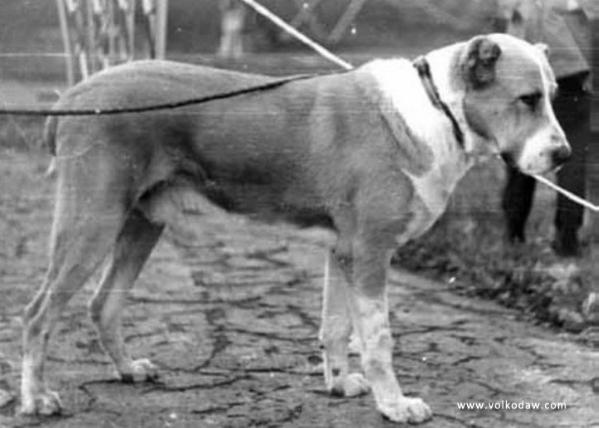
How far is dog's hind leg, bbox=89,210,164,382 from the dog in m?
0.24

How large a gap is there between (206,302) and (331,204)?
1.74m

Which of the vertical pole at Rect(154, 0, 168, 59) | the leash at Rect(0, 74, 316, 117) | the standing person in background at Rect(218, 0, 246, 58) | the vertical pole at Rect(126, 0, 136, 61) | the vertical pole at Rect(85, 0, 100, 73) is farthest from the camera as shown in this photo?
the vertical pole at Rect(85, 0, 100, 73)

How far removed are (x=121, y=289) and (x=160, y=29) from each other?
2.36 metres

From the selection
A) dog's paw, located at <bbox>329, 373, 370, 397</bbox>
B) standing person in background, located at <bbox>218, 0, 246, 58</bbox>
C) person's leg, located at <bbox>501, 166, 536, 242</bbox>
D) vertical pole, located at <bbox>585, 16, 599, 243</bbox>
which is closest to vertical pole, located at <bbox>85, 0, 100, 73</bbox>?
standing person in background, located at <bbox>218, 0, 246, 58</bbox>

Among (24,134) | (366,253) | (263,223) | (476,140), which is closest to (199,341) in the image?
(263,223)

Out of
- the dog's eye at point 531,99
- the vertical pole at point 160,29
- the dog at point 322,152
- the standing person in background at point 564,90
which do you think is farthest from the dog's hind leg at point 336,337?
the vertical pole at point 160,29

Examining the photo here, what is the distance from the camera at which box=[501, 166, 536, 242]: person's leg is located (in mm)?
5824

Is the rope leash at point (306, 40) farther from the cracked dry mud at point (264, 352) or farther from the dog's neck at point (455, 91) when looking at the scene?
the dog's neck at point (455, 91)

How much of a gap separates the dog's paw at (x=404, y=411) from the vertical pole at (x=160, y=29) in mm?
2916

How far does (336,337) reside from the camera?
13.4 feet

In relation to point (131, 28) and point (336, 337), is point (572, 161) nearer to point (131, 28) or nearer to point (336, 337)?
point (336, 337)

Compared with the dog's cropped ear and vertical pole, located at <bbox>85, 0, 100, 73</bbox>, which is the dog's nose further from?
vertical pole, located at <bbox>85, 0, 100, 73</bbox>

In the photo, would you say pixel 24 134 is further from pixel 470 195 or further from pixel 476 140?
pixel 476 140

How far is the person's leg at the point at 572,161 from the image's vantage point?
5.32 metres
